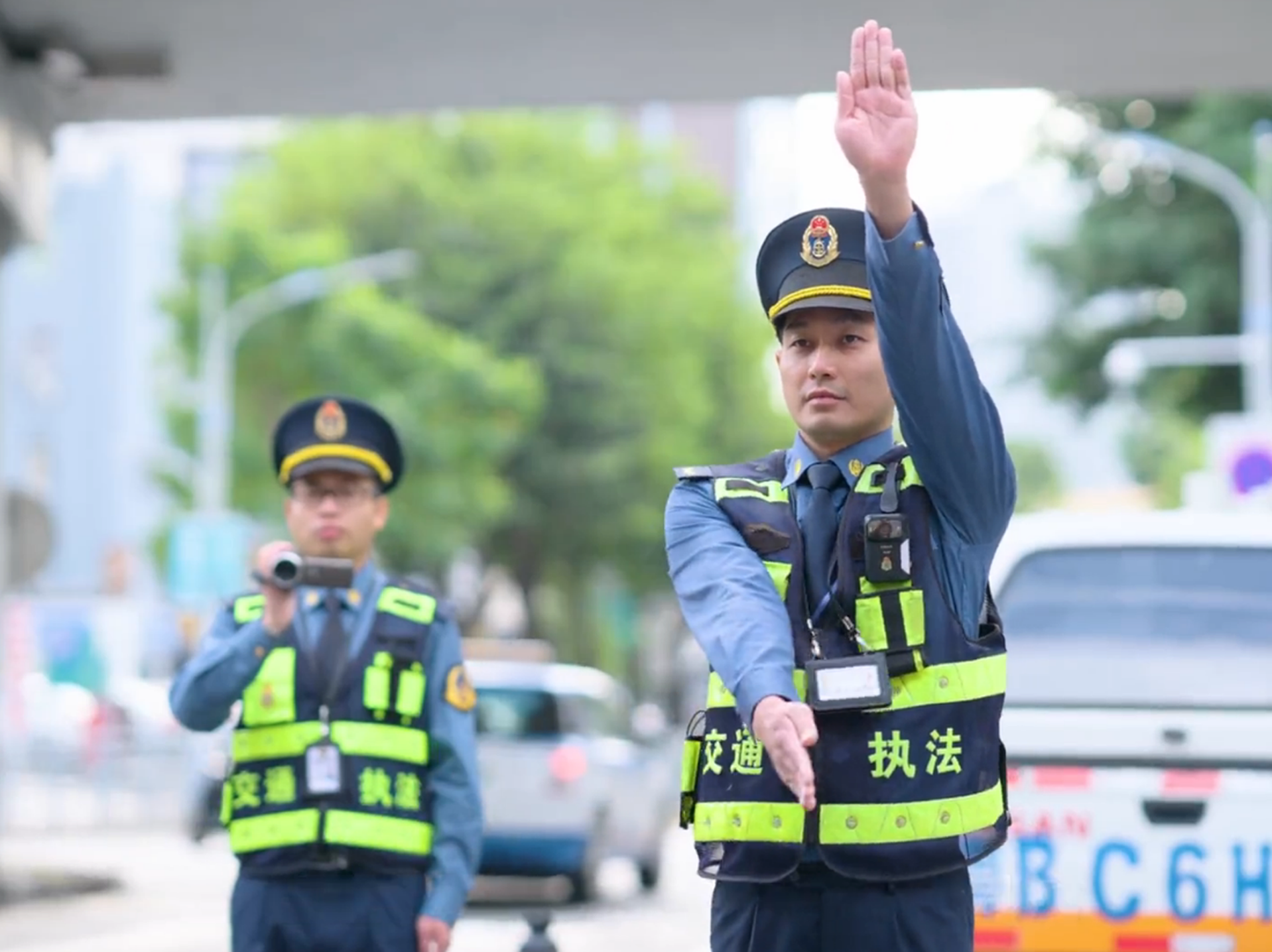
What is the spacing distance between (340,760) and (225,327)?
108ft

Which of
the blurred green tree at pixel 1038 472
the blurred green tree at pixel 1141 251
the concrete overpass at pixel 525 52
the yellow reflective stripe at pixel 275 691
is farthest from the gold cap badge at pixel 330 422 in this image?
the blurred green tree at pixel 1038 472

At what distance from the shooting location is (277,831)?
4.93 meters

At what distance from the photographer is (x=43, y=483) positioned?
58.2 metres

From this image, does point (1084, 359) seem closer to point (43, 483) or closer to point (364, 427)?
point (364, 427)

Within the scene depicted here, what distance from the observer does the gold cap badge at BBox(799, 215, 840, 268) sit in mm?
3523

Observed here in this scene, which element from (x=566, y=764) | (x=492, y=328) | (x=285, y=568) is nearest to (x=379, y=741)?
(x=285, y=568)

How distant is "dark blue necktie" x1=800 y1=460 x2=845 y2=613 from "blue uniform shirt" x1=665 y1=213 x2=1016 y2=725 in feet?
0.09

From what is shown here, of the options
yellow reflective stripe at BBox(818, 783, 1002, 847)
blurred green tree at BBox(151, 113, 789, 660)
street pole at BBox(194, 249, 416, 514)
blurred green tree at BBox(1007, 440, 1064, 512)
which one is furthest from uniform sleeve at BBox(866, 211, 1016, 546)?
blurred green tree at BBox(1007, 440, 1064, 512)

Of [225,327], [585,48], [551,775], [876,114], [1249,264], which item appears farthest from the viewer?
[225,327]

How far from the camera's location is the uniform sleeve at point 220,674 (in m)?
4.90

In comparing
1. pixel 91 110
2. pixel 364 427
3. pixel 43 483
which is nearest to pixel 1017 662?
pixel 364 427

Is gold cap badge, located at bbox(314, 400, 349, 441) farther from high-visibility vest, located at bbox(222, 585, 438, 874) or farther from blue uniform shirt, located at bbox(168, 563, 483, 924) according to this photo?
high-visibility vest, located at bbox(222, 585, 438, 874)

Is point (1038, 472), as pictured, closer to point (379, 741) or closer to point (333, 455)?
point (333, 455)

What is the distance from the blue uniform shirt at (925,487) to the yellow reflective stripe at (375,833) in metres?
1.63
